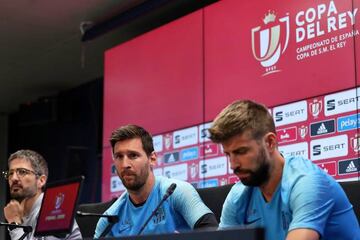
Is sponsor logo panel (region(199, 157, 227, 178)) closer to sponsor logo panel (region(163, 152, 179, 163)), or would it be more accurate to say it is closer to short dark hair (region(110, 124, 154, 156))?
sponsor logo panel (region(163, 152, 179, 163))

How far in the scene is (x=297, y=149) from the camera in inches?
130

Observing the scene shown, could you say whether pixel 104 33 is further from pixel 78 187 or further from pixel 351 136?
pixel 78 187

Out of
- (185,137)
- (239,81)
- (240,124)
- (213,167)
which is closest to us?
(240,124)

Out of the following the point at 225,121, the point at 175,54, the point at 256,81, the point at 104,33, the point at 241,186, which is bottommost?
the point at 241,186

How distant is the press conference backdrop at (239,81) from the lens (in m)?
3.14

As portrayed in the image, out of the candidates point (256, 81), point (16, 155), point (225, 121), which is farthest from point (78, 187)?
point (256, 81)

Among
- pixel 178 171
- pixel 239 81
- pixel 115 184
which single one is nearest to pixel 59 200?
pixel 239 81

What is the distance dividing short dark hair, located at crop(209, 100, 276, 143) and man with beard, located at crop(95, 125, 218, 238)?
2.04 ft

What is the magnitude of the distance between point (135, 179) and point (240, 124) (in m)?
0.91

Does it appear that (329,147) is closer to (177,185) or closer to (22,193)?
(177,185)

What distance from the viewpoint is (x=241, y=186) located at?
1.90 m

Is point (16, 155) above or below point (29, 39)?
below

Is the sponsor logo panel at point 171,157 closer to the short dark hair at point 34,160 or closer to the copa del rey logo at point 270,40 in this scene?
the copa del rey logo at point 270,40

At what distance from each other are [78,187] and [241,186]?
0.51 metres
